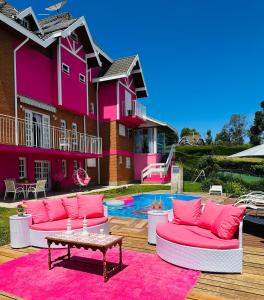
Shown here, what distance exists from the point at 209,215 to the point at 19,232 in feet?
13.1

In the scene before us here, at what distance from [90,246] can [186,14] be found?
1525 centimetres

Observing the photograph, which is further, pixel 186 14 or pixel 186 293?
pixel 186 14

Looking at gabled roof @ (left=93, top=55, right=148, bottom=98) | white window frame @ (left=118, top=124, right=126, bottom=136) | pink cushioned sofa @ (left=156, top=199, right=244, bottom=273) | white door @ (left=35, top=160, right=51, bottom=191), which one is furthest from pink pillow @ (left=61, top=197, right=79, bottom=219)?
white window frame @ (left=118, top=124, right=126, bottom=136)

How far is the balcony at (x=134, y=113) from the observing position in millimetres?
23281

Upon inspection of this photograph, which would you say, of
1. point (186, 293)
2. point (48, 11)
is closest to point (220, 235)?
point (186, 293)

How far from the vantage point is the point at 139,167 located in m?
26.8

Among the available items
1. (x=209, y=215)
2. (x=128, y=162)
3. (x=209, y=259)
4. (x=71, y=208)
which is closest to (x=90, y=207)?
(x=71, y=208)

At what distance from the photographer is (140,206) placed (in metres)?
13.3

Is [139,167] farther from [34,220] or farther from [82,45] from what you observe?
[34,220]

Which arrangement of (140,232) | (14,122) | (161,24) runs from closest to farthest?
(140,232), (14,122), (161,24)

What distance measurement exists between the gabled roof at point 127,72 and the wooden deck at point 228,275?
16947 mm

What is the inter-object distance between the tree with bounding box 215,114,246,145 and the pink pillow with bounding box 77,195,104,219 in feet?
174

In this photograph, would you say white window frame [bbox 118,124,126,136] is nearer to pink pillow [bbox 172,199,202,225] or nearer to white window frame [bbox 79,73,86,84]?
white window frame [bbox 79,73,86,84]

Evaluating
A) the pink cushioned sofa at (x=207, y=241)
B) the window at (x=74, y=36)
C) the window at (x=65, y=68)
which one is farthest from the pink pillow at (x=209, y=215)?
the window at (x=74, y=36)
